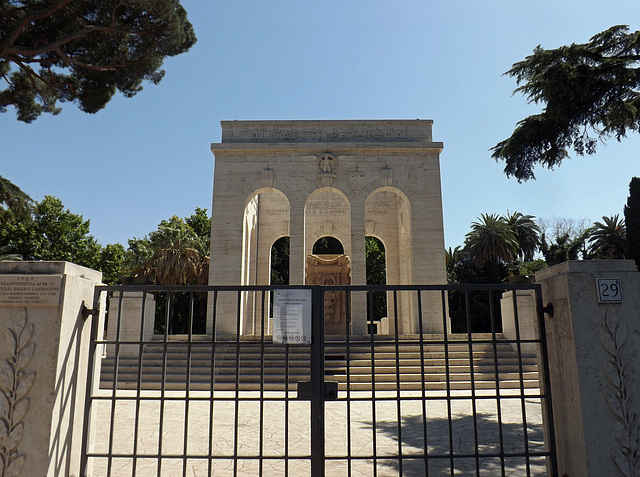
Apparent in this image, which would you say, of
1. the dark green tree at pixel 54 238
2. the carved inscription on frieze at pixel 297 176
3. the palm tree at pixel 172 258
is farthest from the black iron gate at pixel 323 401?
the dark green tree at pixel 54 238

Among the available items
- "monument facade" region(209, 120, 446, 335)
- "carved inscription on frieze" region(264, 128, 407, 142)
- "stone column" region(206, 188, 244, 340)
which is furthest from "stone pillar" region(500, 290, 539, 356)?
"stone column" region(206, 188, 244, 340)

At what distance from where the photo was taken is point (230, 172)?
20.7 meters

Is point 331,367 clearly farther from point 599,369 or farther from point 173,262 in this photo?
point 173,262

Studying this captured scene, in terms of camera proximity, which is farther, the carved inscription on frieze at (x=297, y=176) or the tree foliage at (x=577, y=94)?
the carved inscription on frieze at (x=297, y=176)

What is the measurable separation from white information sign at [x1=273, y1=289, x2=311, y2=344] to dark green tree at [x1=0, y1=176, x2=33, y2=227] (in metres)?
17.8

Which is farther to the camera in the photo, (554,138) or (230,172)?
(230,172)

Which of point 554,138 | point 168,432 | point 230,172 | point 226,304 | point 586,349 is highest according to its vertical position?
point 230,172

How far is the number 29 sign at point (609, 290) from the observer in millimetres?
4516

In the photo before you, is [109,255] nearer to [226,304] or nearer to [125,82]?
[226,304]

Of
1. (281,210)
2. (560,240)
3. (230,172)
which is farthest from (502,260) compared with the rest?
(230,172)

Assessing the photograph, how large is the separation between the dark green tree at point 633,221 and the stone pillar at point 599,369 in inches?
554

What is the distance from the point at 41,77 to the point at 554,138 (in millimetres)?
14686

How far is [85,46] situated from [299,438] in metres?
12.1

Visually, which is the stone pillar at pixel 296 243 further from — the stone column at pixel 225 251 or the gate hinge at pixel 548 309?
the gate hinge at pixel 548 309
